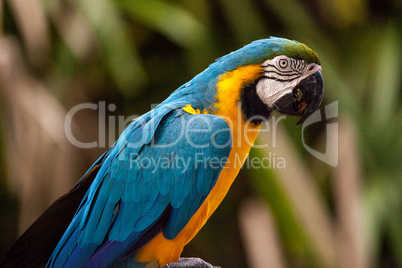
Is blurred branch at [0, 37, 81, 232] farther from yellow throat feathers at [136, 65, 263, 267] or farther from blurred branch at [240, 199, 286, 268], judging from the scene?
yellow throat feathers at [136, 65, 263, 267]

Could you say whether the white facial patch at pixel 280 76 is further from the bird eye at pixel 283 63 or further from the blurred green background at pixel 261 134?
the blurred green background at pixel 261 134

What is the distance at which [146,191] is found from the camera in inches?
61.6

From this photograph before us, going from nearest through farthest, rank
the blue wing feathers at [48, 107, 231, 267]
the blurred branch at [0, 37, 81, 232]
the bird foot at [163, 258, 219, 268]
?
the blue wing feathers at [48, 107, 231, 267]
the bird foot at [163, 258, 219, 268]
the blurred branch at [0, 37, 81, 232]

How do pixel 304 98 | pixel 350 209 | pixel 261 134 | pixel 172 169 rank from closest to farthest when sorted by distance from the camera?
pixel 172 169
pixel 304 98
pixel 350 209
pixel 261 134

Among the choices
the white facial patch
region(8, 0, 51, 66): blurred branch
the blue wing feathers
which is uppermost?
region(8, 0, 51, 66): blurred branch

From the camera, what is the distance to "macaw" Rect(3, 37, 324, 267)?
5.03 ft

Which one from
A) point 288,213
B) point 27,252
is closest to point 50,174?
point 27,252

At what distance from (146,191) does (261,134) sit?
3.60 ft

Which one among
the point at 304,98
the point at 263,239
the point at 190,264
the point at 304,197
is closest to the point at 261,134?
the point at 304,197

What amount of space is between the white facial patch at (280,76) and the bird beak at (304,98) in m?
0.02

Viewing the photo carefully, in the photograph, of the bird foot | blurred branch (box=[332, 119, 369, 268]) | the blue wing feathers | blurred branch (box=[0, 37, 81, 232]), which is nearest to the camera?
the blue wing feathers

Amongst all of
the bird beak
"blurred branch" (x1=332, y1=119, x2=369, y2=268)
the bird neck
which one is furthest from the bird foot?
"blurred branch" (x1=332, y1=119, x2=369, y2=268)

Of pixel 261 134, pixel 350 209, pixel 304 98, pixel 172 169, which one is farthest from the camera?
pixel 261 134

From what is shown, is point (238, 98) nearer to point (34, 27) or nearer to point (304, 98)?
point (304, 98)
